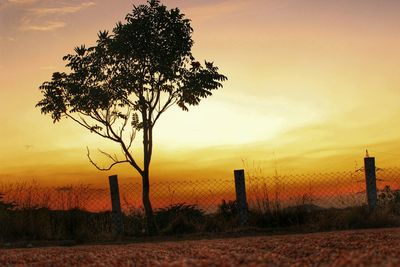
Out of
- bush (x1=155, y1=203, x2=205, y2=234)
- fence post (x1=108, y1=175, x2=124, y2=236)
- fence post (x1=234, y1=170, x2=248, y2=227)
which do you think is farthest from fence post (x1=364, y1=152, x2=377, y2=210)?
fence post (x1=108, y1=175, x2=124, y2=236)

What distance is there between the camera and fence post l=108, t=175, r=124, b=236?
14707 millimetres

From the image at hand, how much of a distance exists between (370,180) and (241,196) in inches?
128

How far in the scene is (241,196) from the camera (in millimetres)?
14344

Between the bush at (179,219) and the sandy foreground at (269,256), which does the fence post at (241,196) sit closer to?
the bush at (179,219)

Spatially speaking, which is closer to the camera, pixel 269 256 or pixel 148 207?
pixel 269 256

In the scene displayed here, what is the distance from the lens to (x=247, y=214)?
14094mm

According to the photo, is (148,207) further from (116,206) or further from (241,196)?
(241,196)

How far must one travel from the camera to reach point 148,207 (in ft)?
49.0

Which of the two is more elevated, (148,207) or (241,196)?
(241,196)

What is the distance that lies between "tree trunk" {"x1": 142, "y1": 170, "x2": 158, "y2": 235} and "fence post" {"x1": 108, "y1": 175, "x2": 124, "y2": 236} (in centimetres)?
67

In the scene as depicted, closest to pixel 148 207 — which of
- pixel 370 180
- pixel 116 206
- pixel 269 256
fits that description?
pixel 116 206

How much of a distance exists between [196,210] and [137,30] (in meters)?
5.06

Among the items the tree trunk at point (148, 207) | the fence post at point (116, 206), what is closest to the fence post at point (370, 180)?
the tree trunk at point (148, 207)

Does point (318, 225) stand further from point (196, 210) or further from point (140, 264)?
point (140, 264)
